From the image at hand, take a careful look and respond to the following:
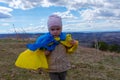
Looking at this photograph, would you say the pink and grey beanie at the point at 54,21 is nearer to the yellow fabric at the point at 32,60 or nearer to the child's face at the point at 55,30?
the child's face at the point at 55,30

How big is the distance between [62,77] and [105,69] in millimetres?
4435

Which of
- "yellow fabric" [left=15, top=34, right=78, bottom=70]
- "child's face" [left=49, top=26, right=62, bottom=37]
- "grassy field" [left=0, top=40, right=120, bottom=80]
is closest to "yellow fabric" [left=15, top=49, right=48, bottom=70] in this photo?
"yellow fabric" [left=15, top=34, right=78, bottom=70]

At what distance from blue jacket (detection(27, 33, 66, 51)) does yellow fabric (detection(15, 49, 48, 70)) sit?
0.09 meters

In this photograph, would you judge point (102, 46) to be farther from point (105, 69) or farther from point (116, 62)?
point (105, 69)

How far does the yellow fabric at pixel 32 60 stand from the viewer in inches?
186

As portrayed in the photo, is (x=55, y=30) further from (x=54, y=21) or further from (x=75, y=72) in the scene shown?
(x=75, y=72)

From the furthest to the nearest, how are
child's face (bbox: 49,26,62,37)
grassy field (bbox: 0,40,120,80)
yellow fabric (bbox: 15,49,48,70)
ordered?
grassy field (bbox: 0,40,120,80) < child's face (bbox: 49,26,62,37) < yellow fabric (bbox: 15,49,48,70)

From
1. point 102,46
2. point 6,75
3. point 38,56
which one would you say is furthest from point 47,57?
point 102,46

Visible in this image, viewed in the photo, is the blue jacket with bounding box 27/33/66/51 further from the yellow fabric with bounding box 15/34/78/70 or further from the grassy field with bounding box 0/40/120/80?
the grassy field with bounding box 0/40/120/80

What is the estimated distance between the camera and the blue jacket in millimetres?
4734

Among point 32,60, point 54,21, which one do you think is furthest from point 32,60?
point 54,21

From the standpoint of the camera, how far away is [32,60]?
4.73 metres

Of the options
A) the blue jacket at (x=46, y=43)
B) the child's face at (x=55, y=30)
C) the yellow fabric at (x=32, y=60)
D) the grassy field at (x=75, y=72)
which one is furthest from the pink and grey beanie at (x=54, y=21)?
the grassy field at (x=75, y=72)

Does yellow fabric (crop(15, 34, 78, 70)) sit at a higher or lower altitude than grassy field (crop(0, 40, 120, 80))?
higher
